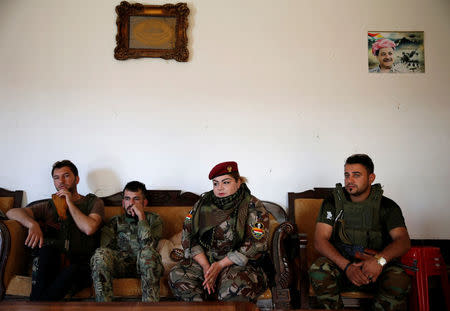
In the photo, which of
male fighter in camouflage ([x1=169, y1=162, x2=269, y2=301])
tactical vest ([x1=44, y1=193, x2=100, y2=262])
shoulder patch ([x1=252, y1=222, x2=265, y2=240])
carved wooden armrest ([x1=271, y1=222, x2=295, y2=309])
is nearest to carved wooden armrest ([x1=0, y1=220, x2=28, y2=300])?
tactical vest ([x1=44, y1=193, x2=100, y2=262])

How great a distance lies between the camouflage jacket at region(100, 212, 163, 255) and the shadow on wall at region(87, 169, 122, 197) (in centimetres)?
56

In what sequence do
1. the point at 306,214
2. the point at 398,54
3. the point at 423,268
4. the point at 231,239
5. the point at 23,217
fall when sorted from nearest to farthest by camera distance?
1. the point at 423,268
2. the point at 231,239
3. the point at 23,217
4. the point at 306,214
5. the point at 398,54

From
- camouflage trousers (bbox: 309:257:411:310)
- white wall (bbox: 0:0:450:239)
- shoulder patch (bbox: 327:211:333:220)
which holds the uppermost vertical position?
white wall (bbox: 0:0:450:239)

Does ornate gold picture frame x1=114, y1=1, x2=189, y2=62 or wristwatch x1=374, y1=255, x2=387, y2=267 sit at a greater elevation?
ornate gold picture frame x1=114, y1=1, x2=189, y2=62

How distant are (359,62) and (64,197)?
2877mm

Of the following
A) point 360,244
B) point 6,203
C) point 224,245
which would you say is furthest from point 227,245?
point 6,203

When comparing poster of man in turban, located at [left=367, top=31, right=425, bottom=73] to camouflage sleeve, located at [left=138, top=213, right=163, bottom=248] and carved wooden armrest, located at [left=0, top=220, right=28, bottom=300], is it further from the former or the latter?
carved wooden armrest, located at [left=0, top=220, right=28, bottom=300]

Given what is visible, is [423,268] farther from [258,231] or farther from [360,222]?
[258,231]

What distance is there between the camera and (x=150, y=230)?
2893 millimetres

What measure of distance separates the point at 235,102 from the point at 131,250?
64.0 inches

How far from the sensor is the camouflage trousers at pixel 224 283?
240 centimetres

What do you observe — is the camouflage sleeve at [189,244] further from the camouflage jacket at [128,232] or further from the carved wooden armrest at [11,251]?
the carved wooden armrest at [11,251]

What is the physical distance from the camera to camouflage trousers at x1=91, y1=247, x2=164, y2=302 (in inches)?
100

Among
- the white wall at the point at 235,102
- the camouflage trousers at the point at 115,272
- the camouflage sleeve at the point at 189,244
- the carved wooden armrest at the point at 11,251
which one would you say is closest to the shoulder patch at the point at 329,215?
the white wall at the point at 235,102
